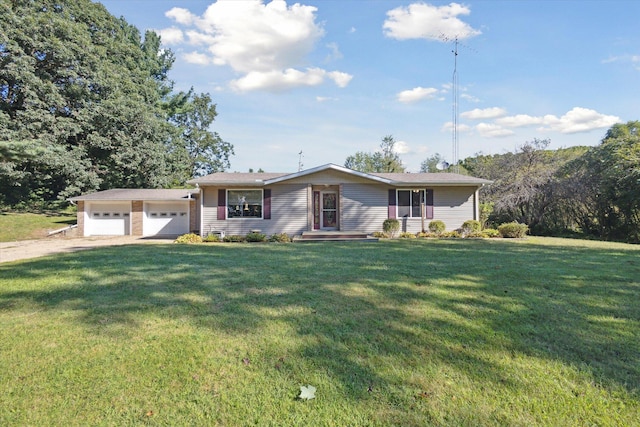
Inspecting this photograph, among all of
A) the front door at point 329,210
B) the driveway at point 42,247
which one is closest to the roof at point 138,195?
the driveway at point 42,247

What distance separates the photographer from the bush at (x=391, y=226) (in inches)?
596

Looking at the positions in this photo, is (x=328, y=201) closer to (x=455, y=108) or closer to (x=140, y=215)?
(x=455, y=108)

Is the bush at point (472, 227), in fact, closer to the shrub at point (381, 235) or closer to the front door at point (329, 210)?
the shrub at point (381, 235)

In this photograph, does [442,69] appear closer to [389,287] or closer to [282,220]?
[282,220]

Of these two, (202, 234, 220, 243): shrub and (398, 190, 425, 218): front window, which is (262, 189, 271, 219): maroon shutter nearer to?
(202, 234, 220, 243): shrub

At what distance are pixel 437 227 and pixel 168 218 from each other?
14.0 m

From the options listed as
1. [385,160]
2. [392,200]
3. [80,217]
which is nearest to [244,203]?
[392,200]

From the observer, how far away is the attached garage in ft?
61.5

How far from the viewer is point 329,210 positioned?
1625cm

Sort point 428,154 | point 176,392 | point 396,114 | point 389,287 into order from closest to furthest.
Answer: point 176,392
point 389,287
point 396,114
point 428,154

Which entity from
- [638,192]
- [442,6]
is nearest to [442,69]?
[442,6]

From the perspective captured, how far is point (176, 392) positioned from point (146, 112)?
2658 centimetres

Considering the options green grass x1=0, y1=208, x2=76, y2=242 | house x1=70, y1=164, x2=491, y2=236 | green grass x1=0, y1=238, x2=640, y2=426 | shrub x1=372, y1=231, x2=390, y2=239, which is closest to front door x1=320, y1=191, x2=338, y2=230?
house x1=70, y1=164, x2=491, y2=236

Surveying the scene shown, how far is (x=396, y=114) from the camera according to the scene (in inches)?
803
